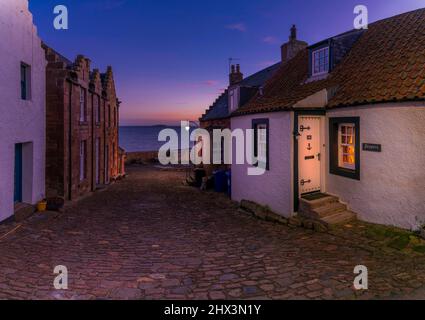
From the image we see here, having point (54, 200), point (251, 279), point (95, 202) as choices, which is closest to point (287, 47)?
point (95, 202)

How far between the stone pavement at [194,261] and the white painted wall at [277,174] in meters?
1.01

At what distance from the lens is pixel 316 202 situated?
991cm

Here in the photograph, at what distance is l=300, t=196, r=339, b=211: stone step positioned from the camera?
986 centimetres

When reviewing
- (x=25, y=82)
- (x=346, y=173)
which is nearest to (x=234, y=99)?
(x=346, y=173)

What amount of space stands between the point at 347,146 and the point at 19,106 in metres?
11.4

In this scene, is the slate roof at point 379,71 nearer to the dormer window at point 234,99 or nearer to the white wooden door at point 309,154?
the white wooden door at point 309,154

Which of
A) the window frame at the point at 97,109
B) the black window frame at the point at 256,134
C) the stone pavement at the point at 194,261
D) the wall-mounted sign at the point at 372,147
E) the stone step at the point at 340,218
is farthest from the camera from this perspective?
the window frame at the point at 97,109

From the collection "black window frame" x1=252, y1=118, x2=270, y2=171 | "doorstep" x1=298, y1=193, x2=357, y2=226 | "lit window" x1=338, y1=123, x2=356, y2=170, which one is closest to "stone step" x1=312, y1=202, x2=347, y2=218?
"doorstep" x1=298, y1=193, x2=357, y2=226

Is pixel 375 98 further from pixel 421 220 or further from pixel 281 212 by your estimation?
pixel 281 212

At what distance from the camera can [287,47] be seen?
66.0 feet

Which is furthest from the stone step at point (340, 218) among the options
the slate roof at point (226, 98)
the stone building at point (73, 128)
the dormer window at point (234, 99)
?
the slate roof at point (226, 98)

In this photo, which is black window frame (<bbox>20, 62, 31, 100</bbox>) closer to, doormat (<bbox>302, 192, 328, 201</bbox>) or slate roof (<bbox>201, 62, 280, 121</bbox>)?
doormat (<bbox>302, 192, 328, 201</bbox>)

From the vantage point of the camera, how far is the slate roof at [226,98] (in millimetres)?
21877

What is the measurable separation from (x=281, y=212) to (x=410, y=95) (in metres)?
5.45
